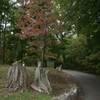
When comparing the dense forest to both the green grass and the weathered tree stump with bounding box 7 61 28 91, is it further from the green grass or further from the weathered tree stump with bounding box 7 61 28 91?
the green grass

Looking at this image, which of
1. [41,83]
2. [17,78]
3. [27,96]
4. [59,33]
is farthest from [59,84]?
[59,33]

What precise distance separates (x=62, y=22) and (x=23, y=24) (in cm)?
391

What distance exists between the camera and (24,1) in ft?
81.0

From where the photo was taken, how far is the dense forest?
19500 millimetres

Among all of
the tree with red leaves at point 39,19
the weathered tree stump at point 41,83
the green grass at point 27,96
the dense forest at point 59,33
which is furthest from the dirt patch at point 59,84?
the dense forest at point 59,33

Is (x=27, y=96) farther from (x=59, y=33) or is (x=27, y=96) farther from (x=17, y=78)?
(x=59, y=33)

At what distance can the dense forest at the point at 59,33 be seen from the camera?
768 inches

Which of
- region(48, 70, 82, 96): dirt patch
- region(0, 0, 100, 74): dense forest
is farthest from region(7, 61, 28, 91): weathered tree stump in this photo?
region(0, 0, 100, 74): dense forest

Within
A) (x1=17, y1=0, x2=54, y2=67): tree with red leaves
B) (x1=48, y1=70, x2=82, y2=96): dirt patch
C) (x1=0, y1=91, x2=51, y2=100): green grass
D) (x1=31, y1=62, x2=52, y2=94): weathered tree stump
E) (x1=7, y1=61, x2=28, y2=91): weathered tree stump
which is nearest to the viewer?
(x1=0, y1=91, x2=51, y2=100): green grass

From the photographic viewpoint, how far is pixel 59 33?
24328 millimetres

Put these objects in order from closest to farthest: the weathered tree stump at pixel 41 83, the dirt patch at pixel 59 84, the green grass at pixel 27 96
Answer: the green grass at pixel 27 96, the weathered tree stump at pixel 41 83, the dirt patch at pixel 59 84

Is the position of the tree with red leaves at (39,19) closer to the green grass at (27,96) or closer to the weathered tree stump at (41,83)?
the weathered tree stump at (41,83)

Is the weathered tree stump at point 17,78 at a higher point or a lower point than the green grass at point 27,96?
higher

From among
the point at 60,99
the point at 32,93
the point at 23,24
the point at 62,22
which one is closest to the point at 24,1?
the point at 23,24
